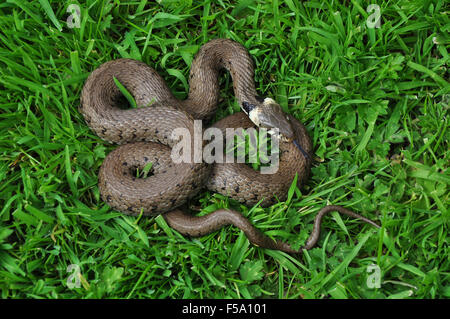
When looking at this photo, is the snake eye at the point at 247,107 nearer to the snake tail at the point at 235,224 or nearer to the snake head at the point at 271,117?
the snake head at the point at 271,117

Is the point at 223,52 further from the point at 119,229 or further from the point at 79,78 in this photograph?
the point at 119,229

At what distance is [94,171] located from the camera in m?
3.87

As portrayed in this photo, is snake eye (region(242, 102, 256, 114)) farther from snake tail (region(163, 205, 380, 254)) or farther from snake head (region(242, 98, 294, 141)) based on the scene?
snake tail (region(163, 205, 380, 254))

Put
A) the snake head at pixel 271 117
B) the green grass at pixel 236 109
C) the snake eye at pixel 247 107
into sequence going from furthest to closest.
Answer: the snake eye at pixel 247 107 → the snake head at pixel 271 117 → the green grass at pixel 236 109

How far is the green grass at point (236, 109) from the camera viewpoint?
347 centimetres

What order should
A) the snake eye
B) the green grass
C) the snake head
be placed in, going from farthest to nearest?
the snake eye
the snake head
the green grass

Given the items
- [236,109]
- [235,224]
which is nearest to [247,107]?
[236,109]

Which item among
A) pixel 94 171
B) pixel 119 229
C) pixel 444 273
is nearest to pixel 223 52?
pixel 94 171

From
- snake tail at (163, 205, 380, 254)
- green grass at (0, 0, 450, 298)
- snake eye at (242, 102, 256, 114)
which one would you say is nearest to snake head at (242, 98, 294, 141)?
snake eye at (242, 102, 256, 114)

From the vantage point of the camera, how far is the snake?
356cm

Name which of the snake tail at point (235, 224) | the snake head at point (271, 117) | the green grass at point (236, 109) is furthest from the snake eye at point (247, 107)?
the snake tail at point (235, 224)

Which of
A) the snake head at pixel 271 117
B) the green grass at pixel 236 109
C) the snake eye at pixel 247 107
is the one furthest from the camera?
the snake eye at pixel 247 107

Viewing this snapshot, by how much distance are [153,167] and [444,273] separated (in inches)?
108

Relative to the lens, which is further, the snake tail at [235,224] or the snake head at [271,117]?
the snake head at [271,117]
